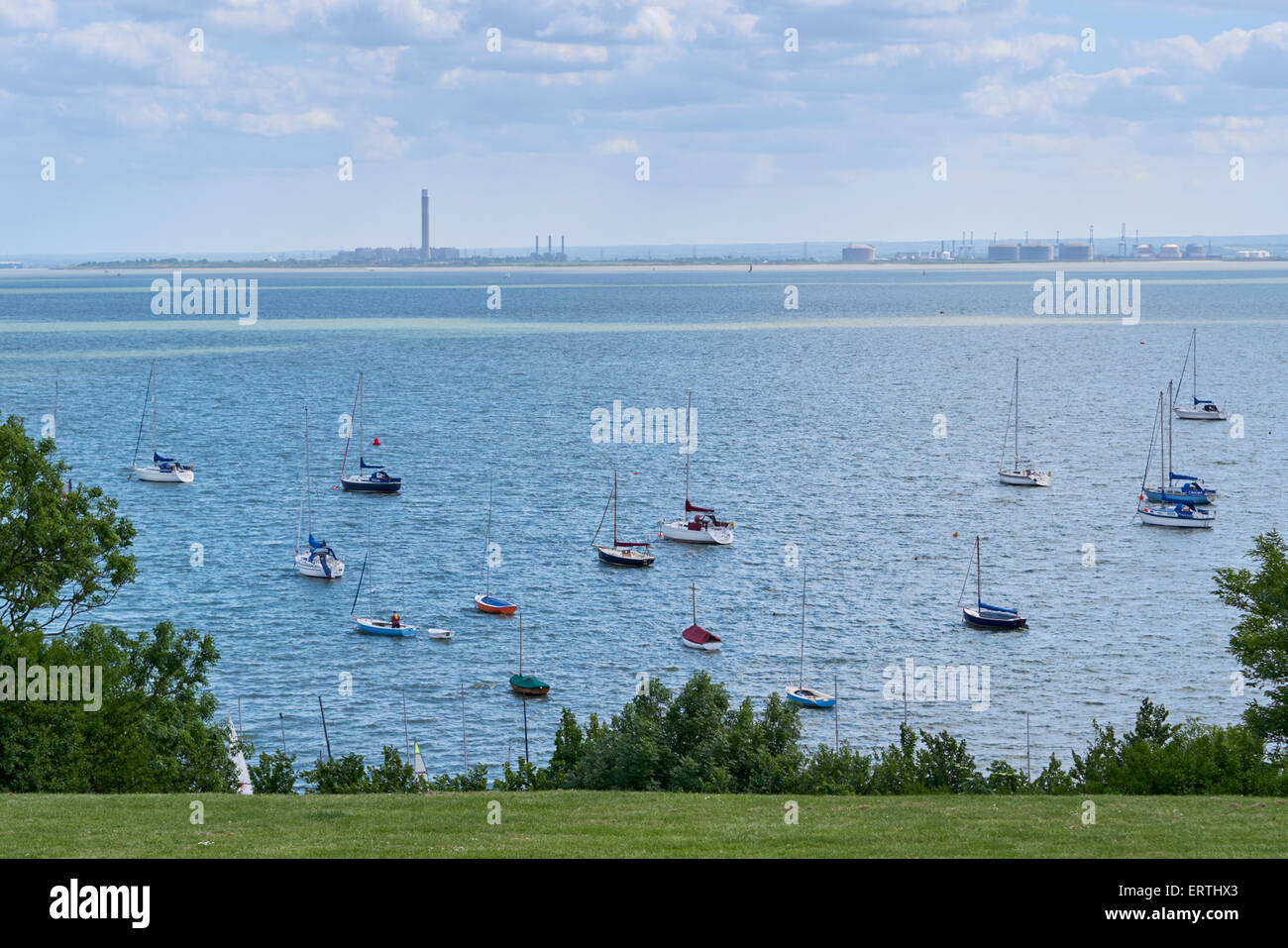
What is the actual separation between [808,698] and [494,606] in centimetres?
2043

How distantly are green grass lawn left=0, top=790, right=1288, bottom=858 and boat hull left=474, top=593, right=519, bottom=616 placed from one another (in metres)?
42.8

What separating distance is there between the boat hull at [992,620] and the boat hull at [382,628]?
91.9ft

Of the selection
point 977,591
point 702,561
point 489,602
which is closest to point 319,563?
point 489,602

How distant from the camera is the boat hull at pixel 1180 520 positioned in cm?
8788

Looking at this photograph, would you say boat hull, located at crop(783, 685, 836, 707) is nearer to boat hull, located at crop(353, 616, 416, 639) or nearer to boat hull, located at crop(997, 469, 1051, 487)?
boat hull, located at crop(353, 616, 416, 639)

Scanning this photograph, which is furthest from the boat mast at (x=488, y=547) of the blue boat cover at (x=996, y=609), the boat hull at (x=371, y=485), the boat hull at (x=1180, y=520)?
the boat hull at (x=1180, y=520)

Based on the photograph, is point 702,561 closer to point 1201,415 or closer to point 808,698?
point 808,698

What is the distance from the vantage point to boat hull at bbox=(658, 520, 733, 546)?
84.6 m

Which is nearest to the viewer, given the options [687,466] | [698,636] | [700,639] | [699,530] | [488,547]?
[700,639]

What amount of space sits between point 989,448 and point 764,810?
10586cm

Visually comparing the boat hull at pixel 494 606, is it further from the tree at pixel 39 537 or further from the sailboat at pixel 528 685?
the tree at pixel 39 537

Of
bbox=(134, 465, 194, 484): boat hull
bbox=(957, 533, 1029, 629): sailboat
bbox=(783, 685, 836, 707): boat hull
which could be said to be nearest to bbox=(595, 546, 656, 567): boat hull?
bbox=(957, 533, 1029, 629): sailboat

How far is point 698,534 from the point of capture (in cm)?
8500
